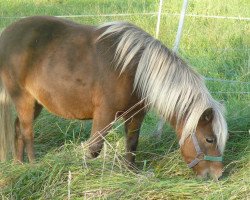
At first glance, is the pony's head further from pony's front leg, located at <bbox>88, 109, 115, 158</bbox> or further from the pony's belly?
the pony's belly

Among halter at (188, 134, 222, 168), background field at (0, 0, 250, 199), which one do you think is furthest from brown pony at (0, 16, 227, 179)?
background field at (0, 0, 250, 199)

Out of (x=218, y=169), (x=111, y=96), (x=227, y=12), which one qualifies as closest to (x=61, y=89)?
(x=111, y=96)

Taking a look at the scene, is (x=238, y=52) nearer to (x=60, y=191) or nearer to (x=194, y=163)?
(x=194, y=163)

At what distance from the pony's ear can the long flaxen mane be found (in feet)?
0.09

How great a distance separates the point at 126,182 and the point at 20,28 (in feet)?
6.10

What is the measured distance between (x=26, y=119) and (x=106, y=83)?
945 millimetres

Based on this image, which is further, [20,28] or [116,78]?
[20,28]

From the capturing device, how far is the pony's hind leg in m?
4.45

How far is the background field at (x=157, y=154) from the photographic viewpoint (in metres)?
3.37

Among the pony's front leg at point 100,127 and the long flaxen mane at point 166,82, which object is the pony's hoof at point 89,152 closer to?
the pony's front leg at point 100,127

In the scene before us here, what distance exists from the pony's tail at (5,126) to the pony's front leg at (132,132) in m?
1.15

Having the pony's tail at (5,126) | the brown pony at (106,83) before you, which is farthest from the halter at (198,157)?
the pony's tail at (5,126)

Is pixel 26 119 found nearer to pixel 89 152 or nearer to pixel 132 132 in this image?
pixel 89 152

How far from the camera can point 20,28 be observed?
14.6 ft
